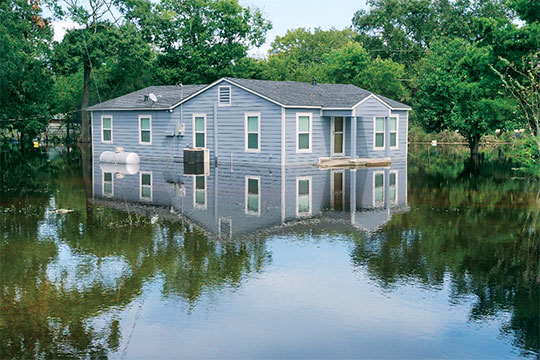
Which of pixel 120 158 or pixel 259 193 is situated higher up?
pixel 120 158

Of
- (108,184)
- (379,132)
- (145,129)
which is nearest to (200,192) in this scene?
(108,184)

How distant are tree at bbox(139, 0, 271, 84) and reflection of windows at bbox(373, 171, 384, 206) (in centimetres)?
3255

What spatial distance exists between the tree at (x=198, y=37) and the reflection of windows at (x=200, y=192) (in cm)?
3332

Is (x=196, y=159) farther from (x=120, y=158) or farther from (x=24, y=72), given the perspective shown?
(x=24, y=72)

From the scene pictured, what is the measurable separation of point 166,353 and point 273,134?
2196 centimetres

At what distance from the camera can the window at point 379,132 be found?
3088 cm

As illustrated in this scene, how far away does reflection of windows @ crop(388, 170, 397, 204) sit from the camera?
1783 cm

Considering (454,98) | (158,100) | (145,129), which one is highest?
(454,98)

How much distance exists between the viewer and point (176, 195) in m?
18.1

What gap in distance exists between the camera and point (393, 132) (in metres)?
32.5

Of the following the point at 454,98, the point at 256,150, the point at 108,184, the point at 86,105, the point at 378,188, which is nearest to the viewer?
the point at 378,188

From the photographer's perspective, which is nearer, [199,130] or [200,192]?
[200,192]

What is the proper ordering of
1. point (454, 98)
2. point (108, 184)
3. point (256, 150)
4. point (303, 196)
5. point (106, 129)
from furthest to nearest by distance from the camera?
point (454, 98)
point (106, 129)
point (256, 150)
point (108, 184)
point (303, 196)

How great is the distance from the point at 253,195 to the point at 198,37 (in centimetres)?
4053
